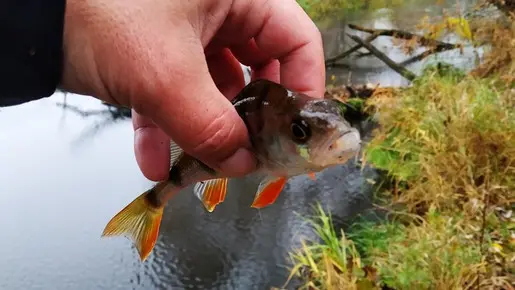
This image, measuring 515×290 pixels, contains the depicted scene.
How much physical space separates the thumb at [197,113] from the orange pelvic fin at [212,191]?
0.27 meters

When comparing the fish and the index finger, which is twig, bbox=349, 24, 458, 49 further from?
the fish

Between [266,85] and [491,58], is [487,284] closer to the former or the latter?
[266,85]

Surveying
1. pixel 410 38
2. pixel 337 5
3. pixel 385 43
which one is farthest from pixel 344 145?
pixel 337 5

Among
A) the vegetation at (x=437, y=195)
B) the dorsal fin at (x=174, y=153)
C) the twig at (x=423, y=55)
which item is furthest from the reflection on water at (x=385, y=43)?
the dorsal fin at (x=174, y=153)

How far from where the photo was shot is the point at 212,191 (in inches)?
74.3

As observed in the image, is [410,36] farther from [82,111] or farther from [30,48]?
[30,48]

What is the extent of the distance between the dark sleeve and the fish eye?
1.70 feet

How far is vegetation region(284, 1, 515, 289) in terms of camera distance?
391cm

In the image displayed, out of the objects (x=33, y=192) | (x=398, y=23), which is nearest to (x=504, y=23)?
(x=398, y=23)

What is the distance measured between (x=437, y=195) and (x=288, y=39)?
134 inches

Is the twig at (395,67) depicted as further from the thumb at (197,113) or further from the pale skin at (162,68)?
the thumb at (197,113)

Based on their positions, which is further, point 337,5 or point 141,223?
point 337,5

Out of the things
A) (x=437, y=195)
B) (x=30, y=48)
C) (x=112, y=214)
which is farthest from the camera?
(x=112, y=214)

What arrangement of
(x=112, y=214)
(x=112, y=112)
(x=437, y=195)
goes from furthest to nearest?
(x=112, y=112)
(x=112, y=214)
(x=437, y=195)
